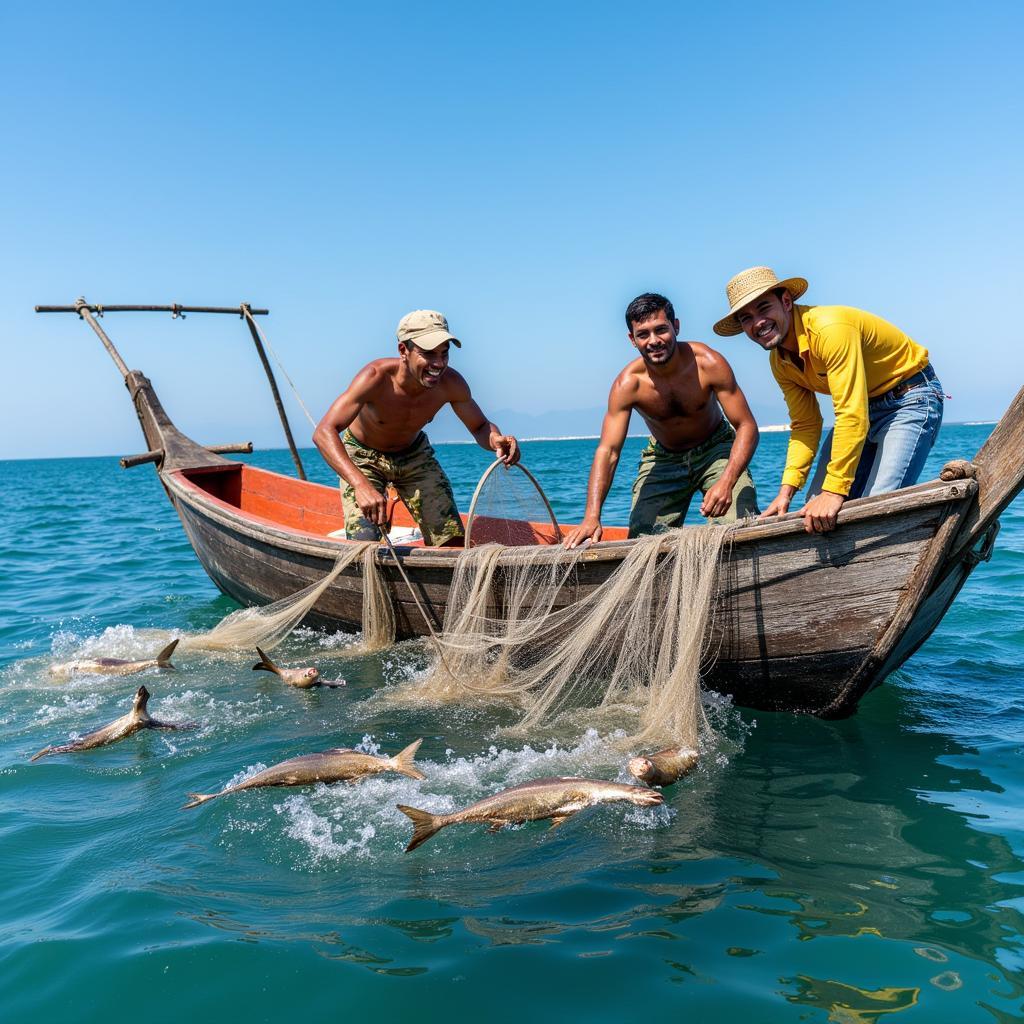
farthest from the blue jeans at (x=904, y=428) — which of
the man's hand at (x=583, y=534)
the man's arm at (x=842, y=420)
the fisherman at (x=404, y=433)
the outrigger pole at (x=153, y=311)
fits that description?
the outrigger pole at (x=153, y=311)

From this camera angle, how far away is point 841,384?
422 centimetres

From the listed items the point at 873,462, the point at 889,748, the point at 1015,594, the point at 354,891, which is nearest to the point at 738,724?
the point at 889,748

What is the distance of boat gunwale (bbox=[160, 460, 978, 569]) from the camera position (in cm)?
398

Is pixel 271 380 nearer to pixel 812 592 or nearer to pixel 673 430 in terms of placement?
pixel 673 430

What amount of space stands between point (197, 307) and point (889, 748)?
973 cm

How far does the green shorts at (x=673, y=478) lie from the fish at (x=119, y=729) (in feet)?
11.1

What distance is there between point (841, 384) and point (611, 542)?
156 centimetres

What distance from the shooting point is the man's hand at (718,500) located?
5172 mm

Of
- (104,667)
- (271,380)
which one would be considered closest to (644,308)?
(104,667)

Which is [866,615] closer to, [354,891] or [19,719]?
[354,891]

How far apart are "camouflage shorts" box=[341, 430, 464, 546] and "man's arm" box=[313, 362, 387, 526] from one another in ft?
1.88

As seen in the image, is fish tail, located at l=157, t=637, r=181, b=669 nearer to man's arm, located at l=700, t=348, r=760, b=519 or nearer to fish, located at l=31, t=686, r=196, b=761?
fish, located at l=31, t=686, r=196, b=761

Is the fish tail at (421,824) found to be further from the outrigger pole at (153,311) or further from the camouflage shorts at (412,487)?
the outrigger pole at (153,311)

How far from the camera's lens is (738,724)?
493cm
